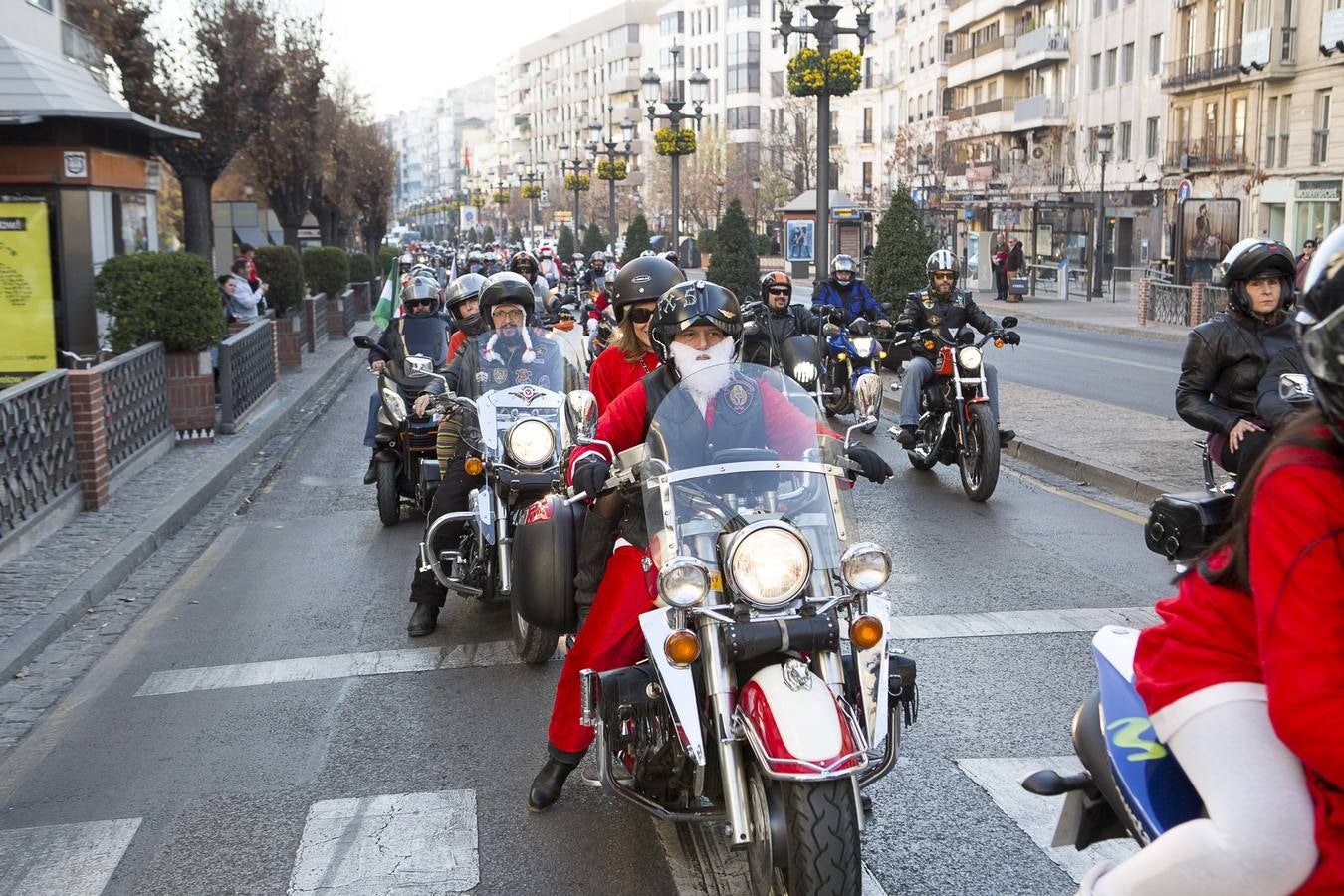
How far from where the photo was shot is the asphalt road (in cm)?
451

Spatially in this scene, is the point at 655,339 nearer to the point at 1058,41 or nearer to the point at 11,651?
the point at 11,651

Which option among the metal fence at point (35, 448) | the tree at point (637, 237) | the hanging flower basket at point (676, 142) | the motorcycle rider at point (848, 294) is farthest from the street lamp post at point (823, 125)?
the tree at point (637, 237)

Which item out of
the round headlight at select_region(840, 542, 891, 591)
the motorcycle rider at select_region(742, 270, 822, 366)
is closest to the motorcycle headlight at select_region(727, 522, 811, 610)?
the round headlight at select_region(840, 542, 891, 591)

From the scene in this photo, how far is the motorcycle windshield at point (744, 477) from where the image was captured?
3.85 m

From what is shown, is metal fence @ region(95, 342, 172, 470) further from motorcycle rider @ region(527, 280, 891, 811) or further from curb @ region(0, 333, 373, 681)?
motorcycle rider @ region(527, 280, 891, 811)

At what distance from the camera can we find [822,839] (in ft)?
11.4

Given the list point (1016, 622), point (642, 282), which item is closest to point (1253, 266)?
point (1016, 622)

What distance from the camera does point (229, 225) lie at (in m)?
49.1

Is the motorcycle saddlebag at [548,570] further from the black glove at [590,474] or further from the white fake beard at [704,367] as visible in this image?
the white fake beard at [704,367]

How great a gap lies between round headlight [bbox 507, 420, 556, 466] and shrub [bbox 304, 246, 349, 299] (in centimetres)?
2636

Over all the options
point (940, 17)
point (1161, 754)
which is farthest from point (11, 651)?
point (940, 17)

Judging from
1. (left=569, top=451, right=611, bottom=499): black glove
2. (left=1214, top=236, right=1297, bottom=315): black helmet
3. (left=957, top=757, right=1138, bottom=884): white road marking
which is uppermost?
(left=1214, top=236, right=1297, bottom=315): black helmet

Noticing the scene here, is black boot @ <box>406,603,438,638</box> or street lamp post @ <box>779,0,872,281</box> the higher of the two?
street lamp post @ <box>779,0,872,281</box>

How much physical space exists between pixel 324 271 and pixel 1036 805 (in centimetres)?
2929
